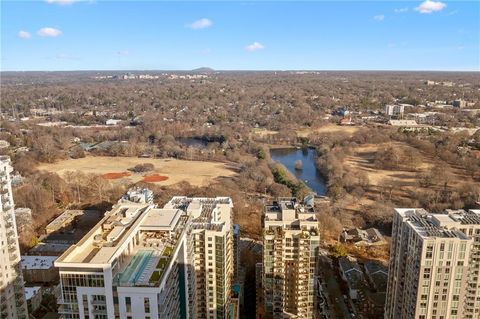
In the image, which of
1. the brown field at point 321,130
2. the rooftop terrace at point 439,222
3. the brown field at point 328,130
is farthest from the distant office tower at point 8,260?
the brown field at point 328,130

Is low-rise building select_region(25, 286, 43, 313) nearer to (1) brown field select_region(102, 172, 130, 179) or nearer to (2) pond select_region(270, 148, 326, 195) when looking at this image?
(1) brown field select_region(102, 172, 130, 179)

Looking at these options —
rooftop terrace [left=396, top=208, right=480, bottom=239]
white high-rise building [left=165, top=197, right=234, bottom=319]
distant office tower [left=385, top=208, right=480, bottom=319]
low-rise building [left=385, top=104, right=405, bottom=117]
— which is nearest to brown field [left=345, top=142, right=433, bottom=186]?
rooftop terrace [left=396, top=208, right=480, bottom=239]

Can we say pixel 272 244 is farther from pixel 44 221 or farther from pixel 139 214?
pixel 44 221

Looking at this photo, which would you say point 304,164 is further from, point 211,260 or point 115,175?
point 211,260

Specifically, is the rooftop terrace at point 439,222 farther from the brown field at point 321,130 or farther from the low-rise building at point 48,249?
the brown field at point 321,130

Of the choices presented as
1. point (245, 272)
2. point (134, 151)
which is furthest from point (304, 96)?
point (245, 272)

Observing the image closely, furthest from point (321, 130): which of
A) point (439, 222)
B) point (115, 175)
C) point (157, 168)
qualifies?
point (439, 222)
